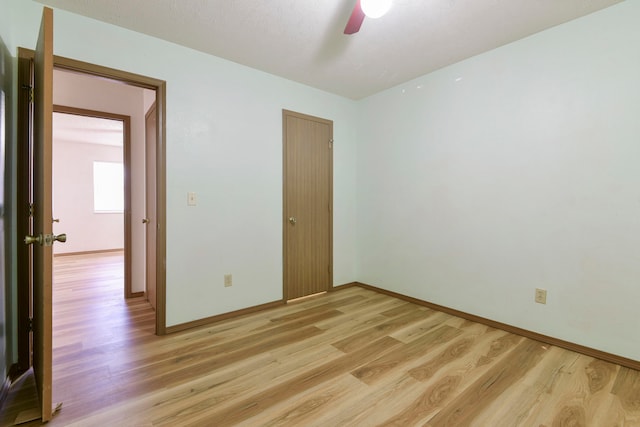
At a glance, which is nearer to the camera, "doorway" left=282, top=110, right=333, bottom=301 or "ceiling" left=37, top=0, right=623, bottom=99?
"ceiling" left=37, top=0, right=623, bottom=99

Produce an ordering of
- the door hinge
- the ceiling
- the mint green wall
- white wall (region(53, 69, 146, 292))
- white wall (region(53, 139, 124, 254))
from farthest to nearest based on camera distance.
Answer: white wall (region(53, 139, 124, 254)), white wall (region(53, 69, 146, 292)), the ceiling, the door hinge, the mint green wall

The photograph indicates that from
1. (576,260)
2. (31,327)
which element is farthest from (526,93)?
(31,327)

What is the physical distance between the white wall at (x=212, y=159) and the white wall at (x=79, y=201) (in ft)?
17.4

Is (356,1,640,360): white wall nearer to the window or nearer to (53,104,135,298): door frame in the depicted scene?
(53,104,135,298): door frame

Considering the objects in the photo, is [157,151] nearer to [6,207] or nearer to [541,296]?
[6,207]

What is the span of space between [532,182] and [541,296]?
913 mm

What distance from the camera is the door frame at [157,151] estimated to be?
1962 millimetres

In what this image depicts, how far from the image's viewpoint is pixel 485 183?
8.95 feet

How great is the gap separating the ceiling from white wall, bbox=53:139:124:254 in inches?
218

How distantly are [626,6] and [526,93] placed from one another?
2.29 feet

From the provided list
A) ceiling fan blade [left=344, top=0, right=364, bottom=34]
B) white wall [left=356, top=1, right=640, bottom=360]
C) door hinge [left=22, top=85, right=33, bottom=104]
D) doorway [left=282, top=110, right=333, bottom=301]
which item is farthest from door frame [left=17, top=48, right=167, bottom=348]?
white wall [left=356, top=1, right=640, bottom=360]

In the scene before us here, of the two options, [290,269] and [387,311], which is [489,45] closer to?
[387,311]

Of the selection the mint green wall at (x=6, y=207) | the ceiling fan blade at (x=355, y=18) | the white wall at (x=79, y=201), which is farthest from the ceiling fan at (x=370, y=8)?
the white wall at (x=79, y=201)

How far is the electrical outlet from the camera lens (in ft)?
7.87
